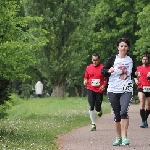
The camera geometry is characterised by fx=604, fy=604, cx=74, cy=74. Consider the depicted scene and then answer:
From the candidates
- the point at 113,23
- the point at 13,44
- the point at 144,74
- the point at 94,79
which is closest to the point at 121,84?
the point at 13,44

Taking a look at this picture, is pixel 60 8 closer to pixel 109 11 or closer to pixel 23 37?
pixel 109 11

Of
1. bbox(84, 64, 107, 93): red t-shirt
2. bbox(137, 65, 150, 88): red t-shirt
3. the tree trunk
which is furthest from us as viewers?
the tree trunk

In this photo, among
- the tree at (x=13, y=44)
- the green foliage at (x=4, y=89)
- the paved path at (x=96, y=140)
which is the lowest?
the paved path at (x=96, y=140)

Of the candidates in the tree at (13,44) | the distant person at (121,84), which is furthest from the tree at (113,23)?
the distant person at (121,84)

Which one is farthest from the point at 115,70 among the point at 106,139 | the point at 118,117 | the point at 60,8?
the point at 60,8

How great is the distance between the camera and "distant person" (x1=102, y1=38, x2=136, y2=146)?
11.3 meters

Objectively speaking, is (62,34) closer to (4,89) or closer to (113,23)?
(113,23)

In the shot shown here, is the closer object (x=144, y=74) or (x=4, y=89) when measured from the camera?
(x=4, y=89)

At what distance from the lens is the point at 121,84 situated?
37.6 feet

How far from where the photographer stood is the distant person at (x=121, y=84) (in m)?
11.3

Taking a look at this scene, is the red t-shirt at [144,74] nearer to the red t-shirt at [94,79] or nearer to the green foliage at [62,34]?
the red t-shirt at [94,79]

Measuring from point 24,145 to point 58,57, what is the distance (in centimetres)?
3353

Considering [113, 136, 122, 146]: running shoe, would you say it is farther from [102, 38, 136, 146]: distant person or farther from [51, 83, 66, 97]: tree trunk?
[51, 83, 66, 97]: tree trunk

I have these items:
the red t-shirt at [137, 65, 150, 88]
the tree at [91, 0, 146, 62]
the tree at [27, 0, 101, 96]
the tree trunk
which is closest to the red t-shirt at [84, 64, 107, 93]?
the red t-shirt at [137, 65, 150, 88]
